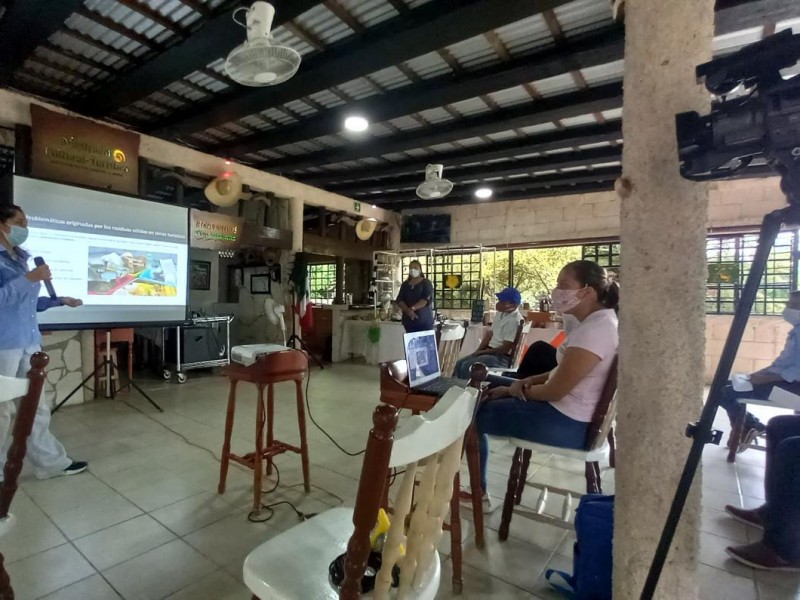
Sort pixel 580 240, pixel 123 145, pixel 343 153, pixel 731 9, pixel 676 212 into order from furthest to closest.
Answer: pixel 580 240, pixel 343 153, pixel 123 145, pixel 731 9, pixel 676 212

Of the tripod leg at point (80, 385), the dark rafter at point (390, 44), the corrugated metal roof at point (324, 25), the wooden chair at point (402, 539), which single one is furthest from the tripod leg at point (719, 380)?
the tripod leg at point (80, 385)

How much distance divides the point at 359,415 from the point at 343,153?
3.33m

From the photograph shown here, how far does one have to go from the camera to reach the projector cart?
5.06 m

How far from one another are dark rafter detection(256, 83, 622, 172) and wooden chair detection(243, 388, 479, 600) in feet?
12.3

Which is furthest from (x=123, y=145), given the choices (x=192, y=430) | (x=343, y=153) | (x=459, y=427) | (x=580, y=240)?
(x=580, y=240)

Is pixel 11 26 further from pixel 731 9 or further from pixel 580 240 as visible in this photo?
pixel 580 240

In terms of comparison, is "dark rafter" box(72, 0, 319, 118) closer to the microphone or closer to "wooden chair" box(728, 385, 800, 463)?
the microphone

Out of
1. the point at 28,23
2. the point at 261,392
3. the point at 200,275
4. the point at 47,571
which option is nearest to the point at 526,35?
the point at 261,392

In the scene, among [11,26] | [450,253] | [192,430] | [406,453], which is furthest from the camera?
[450,253]

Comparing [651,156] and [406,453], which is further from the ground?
[651,156]

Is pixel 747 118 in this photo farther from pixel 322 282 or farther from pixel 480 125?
pixel 322 282

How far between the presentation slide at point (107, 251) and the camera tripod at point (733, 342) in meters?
3.81

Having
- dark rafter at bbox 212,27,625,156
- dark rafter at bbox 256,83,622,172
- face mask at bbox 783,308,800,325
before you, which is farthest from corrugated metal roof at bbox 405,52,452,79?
face mask at bbox 783,308,800,325

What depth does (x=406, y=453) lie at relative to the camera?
76 centimetres
